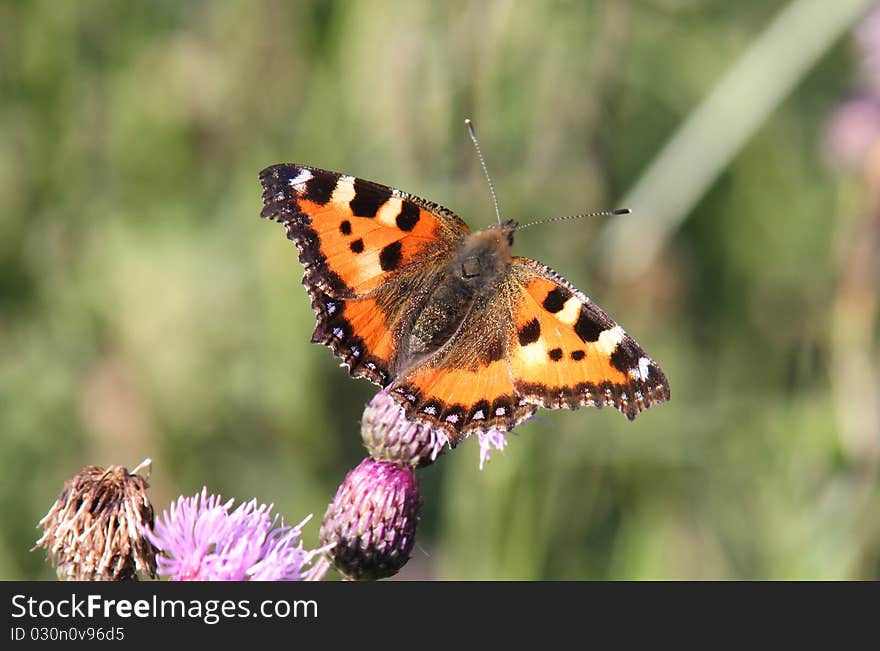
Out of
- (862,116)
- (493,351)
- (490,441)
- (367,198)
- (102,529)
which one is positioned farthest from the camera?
(862,116)

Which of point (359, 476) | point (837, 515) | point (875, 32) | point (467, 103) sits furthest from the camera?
point (875, 32)

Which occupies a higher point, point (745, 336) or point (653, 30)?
point (653, 30)

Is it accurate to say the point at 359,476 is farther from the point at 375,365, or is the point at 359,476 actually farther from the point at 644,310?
the point at 644,310

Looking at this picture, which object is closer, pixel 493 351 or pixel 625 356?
pixel 625 356

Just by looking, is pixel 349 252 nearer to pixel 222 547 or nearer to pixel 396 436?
pixel 396 436

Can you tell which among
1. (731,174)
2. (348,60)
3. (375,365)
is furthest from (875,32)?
(375,365)

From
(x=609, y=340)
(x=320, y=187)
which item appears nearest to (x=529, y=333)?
(x=609, y=340)
